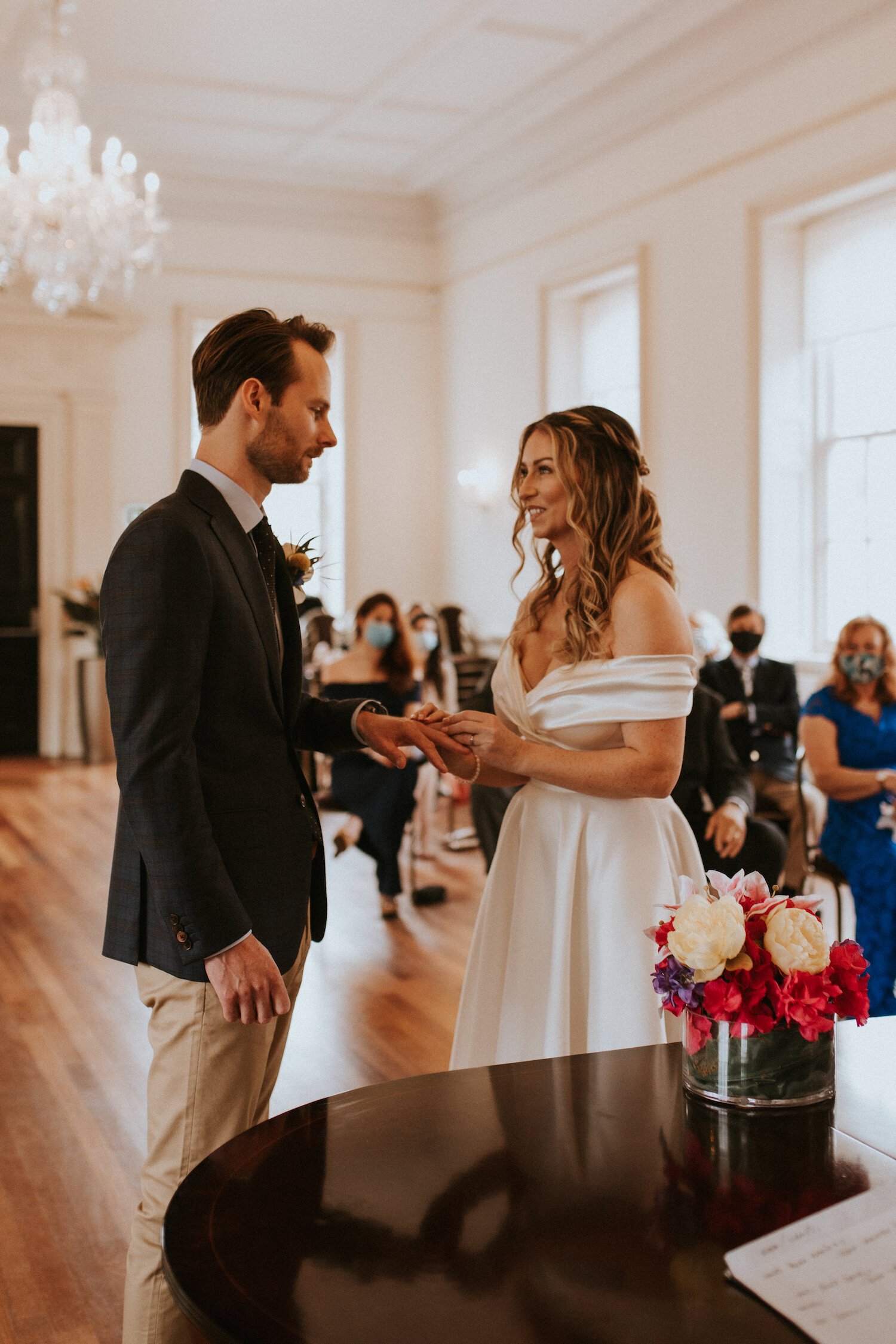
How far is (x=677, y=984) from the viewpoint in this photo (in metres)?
1.51

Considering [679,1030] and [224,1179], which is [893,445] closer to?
[679,1030]

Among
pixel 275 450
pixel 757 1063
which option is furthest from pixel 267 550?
pixel 757 1063

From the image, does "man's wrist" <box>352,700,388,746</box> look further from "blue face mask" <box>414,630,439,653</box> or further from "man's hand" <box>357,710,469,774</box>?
"blue face mask" <box>414,630,439,653</box>

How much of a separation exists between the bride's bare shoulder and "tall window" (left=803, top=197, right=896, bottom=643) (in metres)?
5.39

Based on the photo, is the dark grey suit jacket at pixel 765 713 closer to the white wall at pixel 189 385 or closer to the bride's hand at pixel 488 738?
the bride's hand at pixel 488 738

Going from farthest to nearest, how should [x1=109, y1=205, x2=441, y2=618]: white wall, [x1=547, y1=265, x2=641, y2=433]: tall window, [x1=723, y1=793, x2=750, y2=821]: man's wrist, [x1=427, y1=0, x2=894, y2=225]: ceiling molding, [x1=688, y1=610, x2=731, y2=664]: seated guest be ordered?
[x1=109, y1=205, x2=441, y2=618]: white wall < [x1=547, y1=265, x2=641, y2=433]: tall window < [x1=427, y1=0, x2=894, y2=225]: ceiling molding < [x1=688, y1=610, x2=731, y2=664]: seated guest < [x1=723, y1=793, x2=750, y2=821]: man's wrist

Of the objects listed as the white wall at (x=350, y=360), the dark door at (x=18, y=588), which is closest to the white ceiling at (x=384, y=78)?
the white wall at (x=350, y=360)

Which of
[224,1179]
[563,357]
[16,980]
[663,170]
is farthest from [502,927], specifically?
[563,357]

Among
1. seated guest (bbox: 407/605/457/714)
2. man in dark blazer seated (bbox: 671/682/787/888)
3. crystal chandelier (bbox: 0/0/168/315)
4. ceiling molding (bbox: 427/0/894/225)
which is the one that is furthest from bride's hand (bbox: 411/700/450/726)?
crystal chandelier (bbox: 0/0/168/315)

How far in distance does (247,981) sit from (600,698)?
925mm

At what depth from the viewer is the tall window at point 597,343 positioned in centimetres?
963

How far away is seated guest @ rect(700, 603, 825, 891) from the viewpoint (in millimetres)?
6074

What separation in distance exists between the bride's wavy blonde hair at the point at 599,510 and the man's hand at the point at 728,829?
4.85ft

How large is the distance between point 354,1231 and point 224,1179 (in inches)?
7.2
